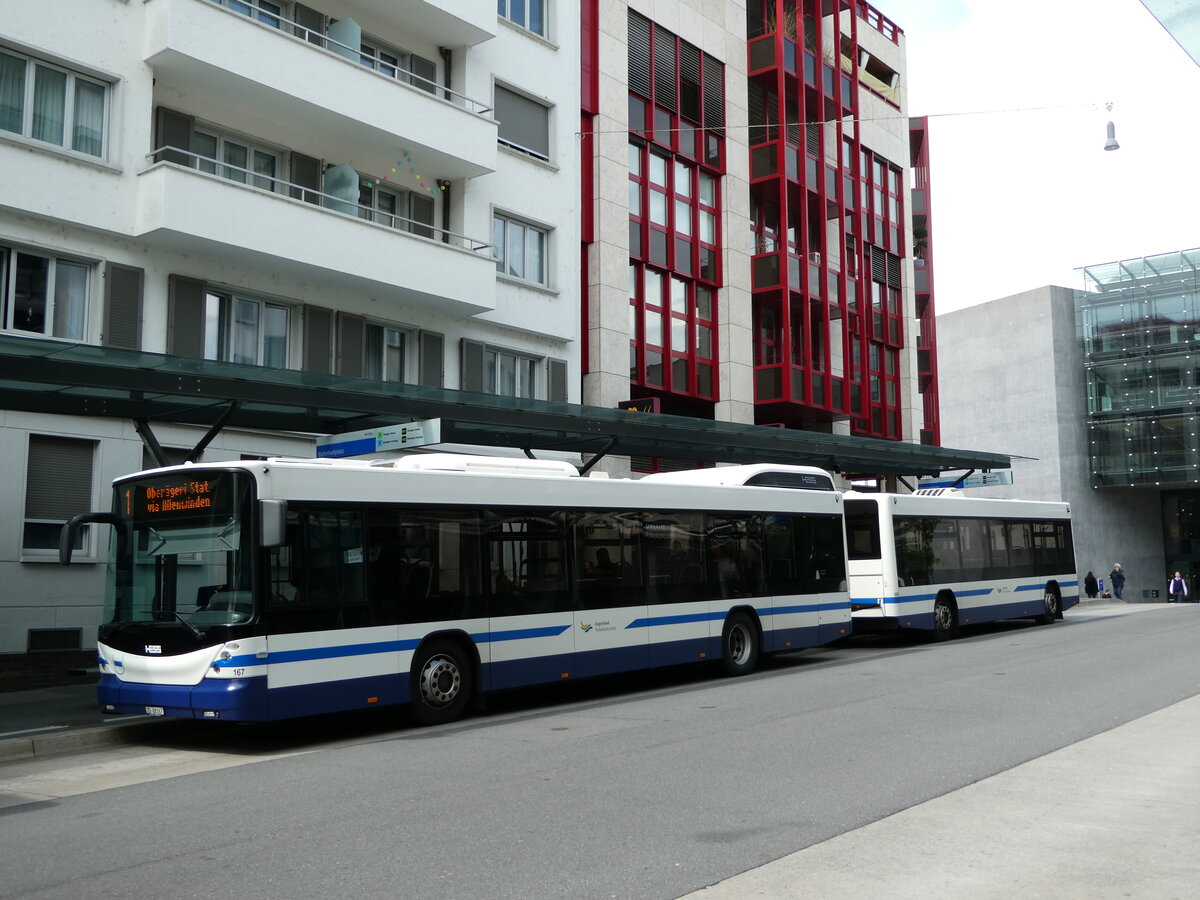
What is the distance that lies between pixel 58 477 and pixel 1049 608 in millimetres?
20816

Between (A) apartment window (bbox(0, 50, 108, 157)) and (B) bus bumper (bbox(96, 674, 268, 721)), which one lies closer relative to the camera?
(B) bus bumper (bbox(96, 674, 268, 721))

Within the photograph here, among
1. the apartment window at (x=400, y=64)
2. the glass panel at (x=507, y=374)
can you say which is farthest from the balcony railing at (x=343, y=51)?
the glass panel at (x=507, y=374)

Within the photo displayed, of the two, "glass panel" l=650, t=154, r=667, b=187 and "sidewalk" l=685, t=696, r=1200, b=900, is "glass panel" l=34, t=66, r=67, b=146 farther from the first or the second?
"sidewalk" l=685, t=696, r=1200, b=900

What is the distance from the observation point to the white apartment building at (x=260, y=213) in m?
17.6

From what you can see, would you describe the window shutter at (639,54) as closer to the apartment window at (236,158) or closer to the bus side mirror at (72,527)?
the apartment window at (236,158)

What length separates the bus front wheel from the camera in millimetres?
22828

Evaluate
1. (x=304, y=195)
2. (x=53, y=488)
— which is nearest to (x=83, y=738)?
(x=53, y=488)

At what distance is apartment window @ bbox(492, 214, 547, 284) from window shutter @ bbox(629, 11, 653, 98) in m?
5.96

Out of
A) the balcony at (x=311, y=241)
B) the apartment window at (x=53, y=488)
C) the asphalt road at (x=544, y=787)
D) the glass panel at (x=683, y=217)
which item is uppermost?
the glass panel at (x=683, y=217)

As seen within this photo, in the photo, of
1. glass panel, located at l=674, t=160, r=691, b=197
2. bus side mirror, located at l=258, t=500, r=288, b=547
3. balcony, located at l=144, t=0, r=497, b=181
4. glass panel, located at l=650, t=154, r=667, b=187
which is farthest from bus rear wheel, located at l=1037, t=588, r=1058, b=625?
bus side mirror, located at l=258, t=500, r=288, b=547

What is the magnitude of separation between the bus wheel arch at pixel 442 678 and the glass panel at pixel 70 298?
29.3 ft

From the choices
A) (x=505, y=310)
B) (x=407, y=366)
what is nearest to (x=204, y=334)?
(x=407, y=366)

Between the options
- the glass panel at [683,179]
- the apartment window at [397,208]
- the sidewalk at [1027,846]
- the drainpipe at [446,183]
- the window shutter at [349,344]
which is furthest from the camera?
the glass panel at [683,179]

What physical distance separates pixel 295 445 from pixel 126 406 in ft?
20.0
